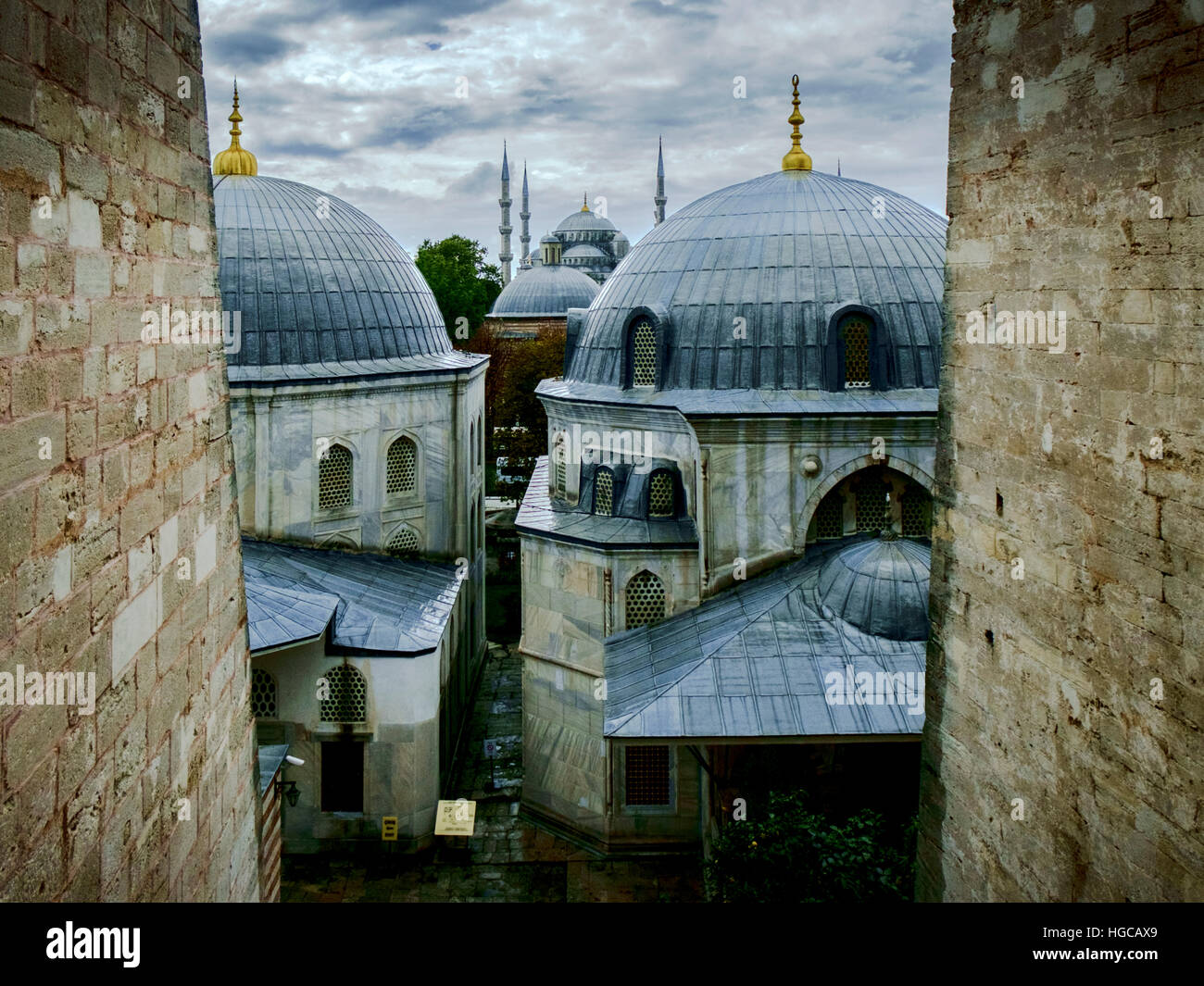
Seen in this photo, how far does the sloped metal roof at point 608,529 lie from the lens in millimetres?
15969

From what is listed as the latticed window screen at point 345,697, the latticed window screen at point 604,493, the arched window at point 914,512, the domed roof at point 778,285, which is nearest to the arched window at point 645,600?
the latticed window screen at point 604,493

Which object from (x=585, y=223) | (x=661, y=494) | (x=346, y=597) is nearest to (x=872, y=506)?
(x=661, y=494)

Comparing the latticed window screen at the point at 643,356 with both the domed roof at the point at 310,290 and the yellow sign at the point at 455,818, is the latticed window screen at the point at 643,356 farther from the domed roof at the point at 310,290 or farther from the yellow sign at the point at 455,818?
the yellow sign at the point at 455,818

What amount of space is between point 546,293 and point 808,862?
44274 mm

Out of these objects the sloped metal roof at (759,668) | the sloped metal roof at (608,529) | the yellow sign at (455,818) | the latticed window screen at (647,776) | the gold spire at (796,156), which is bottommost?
the yellow sign at (455,818)

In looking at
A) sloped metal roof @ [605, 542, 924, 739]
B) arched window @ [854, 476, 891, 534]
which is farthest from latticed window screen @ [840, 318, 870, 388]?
sloped metal roof @ [605, 542, 924, 739]

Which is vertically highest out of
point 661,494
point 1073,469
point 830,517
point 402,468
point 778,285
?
point 778,285

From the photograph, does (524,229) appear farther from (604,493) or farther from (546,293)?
(604,493)

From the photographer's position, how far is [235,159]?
21156 mm

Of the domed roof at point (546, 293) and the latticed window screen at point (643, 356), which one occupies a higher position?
the domed roof at point (546, 293)

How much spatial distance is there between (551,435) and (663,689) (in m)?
7.36

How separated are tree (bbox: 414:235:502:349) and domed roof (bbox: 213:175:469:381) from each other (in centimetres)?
1548

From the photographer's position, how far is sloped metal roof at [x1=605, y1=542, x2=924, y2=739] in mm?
12289

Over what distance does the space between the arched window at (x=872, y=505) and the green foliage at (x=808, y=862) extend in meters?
6.57
